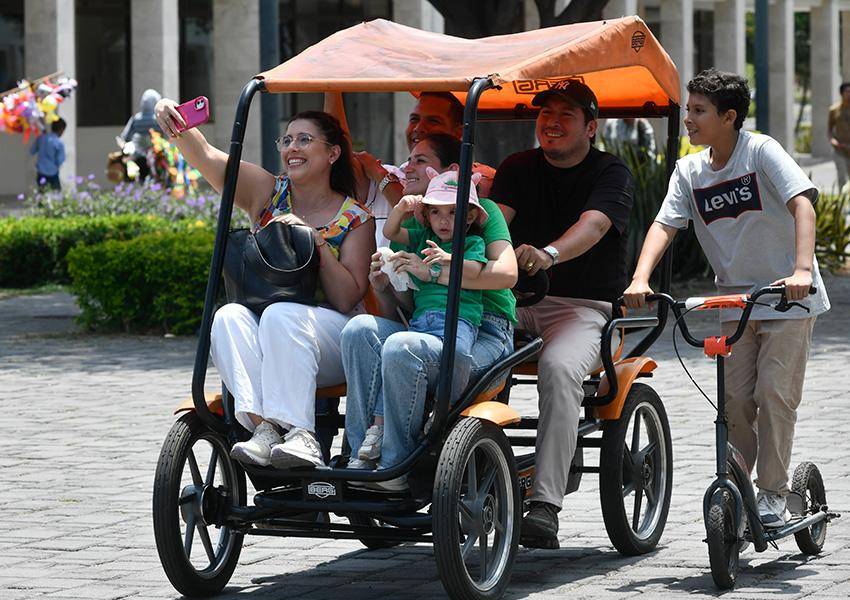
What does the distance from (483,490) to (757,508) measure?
38.0 inches

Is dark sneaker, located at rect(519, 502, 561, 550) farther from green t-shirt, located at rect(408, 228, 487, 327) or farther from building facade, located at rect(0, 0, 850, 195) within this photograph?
building facade, located at rect(0, 0, 850, 195)

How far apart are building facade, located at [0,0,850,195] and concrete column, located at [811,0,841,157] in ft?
27.9

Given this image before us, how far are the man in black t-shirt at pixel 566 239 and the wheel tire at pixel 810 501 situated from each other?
81 cm

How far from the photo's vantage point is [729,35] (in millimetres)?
45406

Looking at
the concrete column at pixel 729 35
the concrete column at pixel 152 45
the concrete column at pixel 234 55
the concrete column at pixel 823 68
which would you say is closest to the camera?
the concrete column at pixel 152 45

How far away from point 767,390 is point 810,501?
0.56 meters

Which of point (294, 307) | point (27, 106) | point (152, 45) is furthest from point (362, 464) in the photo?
point (152, 45)

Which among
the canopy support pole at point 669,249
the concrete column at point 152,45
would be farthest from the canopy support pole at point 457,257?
the concrete column at point 152,45

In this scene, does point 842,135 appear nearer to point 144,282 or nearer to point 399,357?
point 144,282

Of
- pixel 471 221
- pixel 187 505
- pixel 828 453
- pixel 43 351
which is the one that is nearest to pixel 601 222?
pixel 471 221

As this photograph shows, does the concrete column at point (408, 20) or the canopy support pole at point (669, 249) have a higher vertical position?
the concrete column at point (408, 20)

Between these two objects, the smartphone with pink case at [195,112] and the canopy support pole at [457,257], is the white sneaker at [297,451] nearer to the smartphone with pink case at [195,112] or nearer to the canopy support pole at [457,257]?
the canopy support pole at [457,257]

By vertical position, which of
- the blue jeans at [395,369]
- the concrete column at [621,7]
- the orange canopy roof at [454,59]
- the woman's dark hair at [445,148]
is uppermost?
the concrete column at [621,7]

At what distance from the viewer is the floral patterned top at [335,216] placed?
613cm
